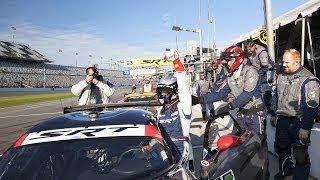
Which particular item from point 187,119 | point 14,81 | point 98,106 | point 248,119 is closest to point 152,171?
point 98,106

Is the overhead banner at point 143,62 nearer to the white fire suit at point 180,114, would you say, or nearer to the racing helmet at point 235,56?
the racing helmet at point 235,56

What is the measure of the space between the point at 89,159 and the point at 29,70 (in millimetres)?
69543

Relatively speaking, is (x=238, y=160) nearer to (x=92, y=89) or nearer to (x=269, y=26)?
(x=92, y=89)

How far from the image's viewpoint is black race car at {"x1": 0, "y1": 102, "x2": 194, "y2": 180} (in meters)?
3.34

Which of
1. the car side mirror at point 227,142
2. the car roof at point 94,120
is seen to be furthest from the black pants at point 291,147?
the car roof at point 94,120

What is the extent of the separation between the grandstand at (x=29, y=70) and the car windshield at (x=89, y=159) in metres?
57.3

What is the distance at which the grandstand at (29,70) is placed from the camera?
62.9 m

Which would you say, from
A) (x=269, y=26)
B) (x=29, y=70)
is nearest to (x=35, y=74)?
(x=29, y=70)

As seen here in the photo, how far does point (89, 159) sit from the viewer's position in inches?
140

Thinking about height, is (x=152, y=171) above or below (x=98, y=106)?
below

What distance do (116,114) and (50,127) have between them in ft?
Answer: 2.07

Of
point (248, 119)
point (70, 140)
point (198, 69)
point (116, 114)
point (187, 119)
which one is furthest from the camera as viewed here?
point (198, 69)

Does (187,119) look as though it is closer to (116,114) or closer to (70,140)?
(116,114)

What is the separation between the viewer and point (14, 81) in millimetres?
62344
